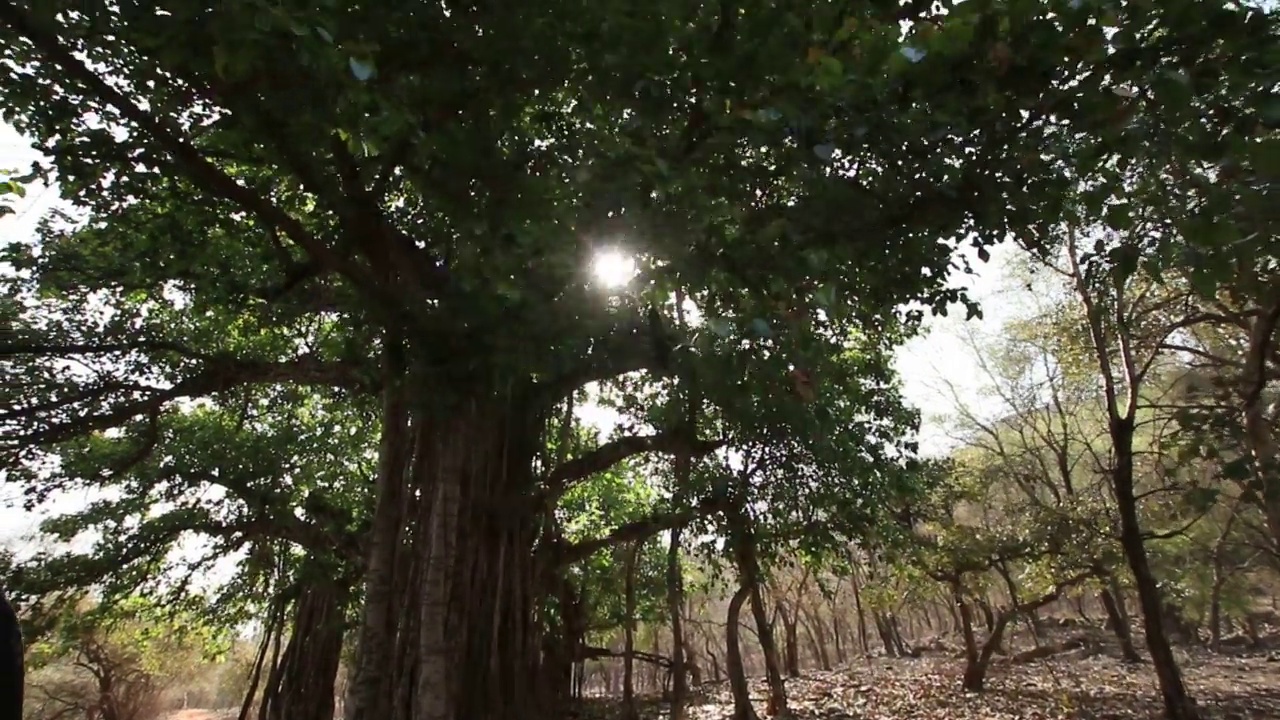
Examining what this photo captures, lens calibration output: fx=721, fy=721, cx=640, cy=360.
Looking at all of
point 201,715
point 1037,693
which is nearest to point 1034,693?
point 1037,693

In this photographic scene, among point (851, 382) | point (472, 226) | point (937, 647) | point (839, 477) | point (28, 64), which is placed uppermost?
point (28, 64)

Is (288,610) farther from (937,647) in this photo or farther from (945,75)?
(937,647)

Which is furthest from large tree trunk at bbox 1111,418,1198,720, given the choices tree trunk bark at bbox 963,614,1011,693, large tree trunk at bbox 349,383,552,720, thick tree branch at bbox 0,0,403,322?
thick tree branch at bbox 0,0,403,322

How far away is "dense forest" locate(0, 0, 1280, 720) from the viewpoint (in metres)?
2.41

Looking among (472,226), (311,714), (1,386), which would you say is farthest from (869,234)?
(311,714)

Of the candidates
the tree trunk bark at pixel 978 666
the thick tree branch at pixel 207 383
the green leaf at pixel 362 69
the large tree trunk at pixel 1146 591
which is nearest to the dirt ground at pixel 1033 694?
the tree trunk bark at pixel 978 666

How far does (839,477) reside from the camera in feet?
22.2

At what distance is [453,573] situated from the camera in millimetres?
4918

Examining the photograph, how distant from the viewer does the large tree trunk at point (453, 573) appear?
4070 millimetres

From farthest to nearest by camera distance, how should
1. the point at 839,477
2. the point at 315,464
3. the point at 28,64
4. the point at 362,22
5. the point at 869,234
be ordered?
the point at 315,464 < the point at 839,477 < the point at 28,64 < the point at 869,234 < the point at 362,22

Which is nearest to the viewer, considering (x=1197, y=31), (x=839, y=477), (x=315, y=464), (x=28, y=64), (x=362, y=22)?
(x=1197, y=31)

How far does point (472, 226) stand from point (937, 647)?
29.7 m

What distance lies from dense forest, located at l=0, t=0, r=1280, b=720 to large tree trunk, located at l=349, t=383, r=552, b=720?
0.03 m

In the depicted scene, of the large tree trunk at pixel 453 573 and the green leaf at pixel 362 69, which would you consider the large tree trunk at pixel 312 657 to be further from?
the green leaf at pixel 362 69
